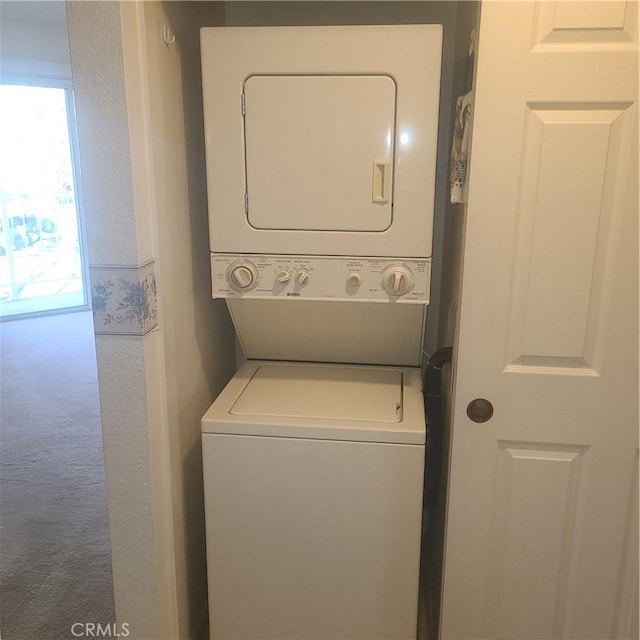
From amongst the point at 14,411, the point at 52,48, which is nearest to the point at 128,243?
the point at 14,411

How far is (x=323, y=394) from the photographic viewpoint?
1.74 metres

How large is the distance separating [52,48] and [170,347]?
4473 millimetres

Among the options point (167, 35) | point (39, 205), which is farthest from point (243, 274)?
point (39, 205)

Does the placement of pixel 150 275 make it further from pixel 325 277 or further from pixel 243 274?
pixel 325 277

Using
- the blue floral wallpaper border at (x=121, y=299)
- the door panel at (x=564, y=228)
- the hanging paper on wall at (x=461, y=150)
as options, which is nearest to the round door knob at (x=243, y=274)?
the blue floral wallpaper border at (x=121, y=299)

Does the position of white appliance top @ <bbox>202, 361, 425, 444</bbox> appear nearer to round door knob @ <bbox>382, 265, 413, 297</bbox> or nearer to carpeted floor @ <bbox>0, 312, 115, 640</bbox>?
round door knob @ <bbox>382, 265, 413, 297</bbox>

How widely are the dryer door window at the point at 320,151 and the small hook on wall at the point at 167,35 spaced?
0.24 metres

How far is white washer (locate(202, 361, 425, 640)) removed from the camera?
1545 mm

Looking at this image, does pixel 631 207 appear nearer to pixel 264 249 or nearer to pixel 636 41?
pixel 636 41

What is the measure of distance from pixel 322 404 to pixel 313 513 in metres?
0.30

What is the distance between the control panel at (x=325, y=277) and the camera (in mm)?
1530

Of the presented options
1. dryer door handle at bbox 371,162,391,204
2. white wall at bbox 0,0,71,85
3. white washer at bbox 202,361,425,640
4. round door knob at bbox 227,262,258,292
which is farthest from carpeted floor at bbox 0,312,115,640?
white wall at bbox 0,0,71,85

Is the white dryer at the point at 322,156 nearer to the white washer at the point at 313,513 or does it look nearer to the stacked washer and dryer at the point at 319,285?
the stacked washer and dryer at the point at 319,285

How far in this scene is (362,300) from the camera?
1569 millimetres
